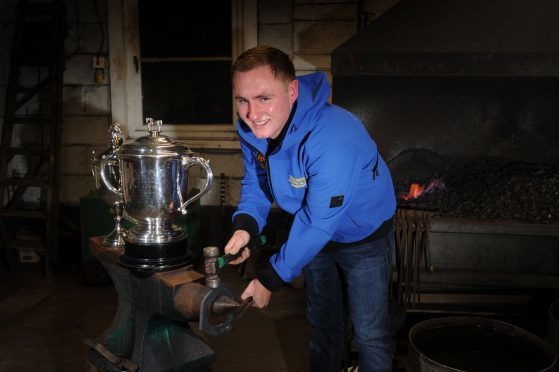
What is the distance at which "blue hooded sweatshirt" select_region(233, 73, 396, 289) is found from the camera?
5.85 ft

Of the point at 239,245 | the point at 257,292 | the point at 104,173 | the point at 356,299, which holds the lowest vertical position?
the point at 356,299

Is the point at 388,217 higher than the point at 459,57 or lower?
lower

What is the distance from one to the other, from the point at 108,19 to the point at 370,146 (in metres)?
3.51

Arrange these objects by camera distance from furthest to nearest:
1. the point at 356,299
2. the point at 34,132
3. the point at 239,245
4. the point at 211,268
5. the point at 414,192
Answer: the point at 34,132
the point at 414,192
the point at 356,299
the point at 239,245
the point at 211,268

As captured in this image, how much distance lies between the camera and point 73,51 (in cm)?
469

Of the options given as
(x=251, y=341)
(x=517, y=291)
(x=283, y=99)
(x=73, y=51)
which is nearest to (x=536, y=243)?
(x=517, y=291)

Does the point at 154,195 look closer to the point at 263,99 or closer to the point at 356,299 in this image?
the point at 263,99

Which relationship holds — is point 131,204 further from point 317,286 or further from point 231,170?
point 231,170

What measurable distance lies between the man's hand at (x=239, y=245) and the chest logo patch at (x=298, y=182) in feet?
0.92

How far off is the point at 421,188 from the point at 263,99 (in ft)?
7.63

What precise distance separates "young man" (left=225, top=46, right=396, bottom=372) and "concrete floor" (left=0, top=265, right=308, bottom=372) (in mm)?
822

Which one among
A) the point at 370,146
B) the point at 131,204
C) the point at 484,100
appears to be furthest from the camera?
the point at 484,100

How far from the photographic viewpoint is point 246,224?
2.10m

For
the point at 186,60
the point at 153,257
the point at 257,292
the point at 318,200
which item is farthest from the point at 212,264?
the point at 186,60
